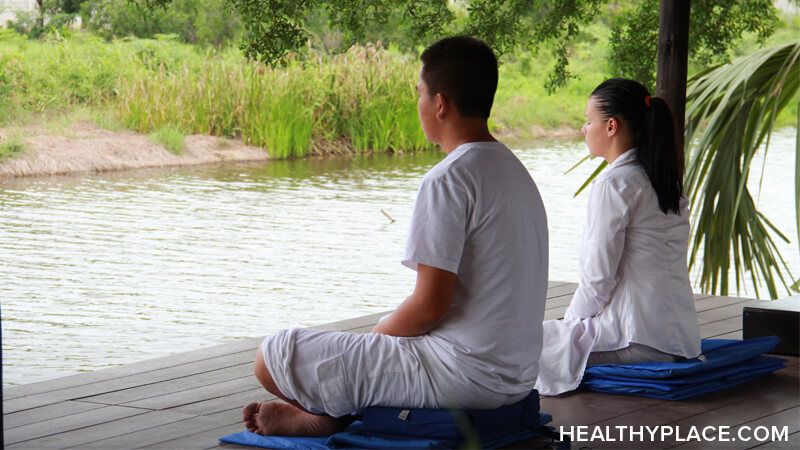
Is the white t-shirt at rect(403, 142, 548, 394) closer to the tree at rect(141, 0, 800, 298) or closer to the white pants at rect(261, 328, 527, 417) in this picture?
the white pants at rect(261, 328, 527, 417)

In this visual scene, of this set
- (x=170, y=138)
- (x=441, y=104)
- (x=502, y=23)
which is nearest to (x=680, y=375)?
(x=441, y=104)

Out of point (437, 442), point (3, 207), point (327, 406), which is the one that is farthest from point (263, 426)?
point (3, 207)

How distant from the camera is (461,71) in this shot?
6.82 ft

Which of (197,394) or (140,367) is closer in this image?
(197,394)

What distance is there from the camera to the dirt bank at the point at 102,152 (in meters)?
11.3

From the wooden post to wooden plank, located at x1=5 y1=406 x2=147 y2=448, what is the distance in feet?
8.34

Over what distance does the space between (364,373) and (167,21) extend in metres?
18.5

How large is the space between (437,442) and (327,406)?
27cm

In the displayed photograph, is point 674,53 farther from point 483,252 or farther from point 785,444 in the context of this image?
point 483,252

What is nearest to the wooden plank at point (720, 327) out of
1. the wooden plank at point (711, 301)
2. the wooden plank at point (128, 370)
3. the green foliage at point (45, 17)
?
the wooden plank at point (711, 301)

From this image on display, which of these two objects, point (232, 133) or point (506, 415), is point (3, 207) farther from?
point (506, 415)

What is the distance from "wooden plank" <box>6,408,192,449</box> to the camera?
2.38m

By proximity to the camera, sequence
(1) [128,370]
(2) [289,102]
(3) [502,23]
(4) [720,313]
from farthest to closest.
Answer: (2) [289,102]
(3) [502,23]
(4) [720,313]
(1) [128,370]

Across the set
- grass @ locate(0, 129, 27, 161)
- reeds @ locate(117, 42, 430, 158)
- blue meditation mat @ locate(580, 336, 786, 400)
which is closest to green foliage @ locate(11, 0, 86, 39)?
reeds @ locate(117, 42, 430, 158)
